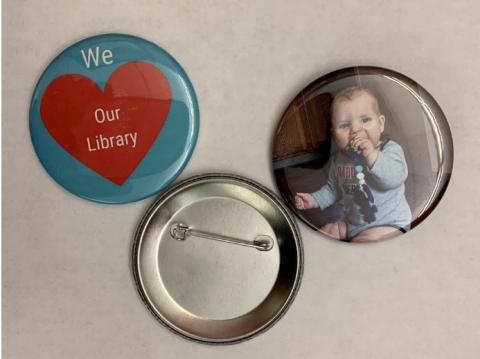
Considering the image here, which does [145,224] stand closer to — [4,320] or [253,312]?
[253,312]

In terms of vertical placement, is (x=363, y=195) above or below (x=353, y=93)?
below

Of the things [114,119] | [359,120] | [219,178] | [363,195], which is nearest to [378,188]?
[363,195]

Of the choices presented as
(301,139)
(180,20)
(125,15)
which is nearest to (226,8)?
(180,20)

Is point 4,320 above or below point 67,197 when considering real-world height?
below

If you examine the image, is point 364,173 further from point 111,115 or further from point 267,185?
point 111,115

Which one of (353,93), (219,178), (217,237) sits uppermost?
(353,93)

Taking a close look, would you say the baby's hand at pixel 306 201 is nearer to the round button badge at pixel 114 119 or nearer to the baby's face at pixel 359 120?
the baby's face at pixel 359 120
